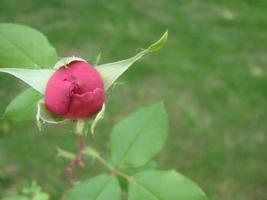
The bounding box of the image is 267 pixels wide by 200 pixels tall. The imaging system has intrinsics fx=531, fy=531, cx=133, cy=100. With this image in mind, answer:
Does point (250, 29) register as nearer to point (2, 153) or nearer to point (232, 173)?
point (232, 173)

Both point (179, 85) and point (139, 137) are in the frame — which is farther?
point (179, 85)

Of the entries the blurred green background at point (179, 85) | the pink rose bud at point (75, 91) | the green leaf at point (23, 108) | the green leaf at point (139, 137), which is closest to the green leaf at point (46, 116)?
the pink rose bud at point (75, 91)

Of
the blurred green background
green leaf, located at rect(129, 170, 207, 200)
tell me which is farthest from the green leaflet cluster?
the blurred green background

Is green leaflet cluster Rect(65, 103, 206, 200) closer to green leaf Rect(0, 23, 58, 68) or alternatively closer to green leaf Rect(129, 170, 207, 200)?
green leaf Rect(129, 170, 207, 200)

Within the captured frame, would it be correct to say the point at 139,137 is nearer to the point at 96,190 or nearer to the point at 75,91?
the point at 96,190

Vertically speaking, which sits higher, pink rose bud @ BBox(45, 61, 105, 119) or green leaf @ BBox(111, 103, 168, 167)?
pink rose bud @ BBox(45, 61, 105, 119)

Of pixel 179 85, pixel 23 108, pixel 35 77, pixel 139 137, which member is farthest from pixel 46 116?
pixel 179 85
